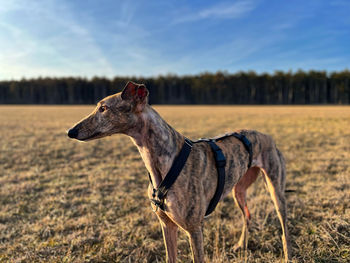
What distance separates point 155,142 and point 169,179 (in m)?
0.42

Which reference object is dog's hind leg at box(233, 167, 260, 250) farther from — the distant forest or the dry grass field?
the distant forest

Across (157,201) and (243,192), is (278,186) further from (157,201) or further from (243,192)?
(157,201)

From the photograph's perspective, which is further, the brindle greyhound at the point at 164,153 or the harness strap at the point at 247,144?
the harness strap at the point at 247,144

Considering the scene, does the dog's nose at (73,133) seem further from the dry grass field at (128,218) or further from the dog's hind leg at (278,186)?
the dog's hind leg at (278,186)

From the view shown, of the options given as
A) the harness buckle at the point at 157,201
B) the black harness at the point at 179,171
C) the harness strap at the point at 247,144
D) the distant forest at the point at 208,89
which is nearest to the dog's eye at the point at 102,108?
the black harness at the point at 179,171

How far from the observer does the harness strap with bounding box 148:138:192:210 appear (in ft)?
7.03

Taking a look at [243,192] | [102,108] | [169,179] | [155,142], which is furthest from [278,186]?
[102,108]

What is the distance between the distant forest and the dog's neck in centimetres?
8875

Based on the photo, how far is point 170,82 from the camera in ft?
325

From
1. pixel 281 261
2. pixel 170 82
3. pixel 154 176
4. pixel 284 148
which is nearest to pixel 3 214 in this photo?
pixel 154 176

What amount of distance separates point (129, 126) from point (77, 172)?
6.36 metres

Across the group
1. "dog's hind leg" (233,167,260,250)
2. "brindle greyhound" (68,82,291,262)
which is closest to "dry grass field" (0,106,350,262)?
"dog's hind leg" (233,167,260,250)

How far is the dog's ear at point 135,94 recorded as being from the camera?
2061 mm

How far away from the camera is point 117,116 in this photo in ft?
6.82
